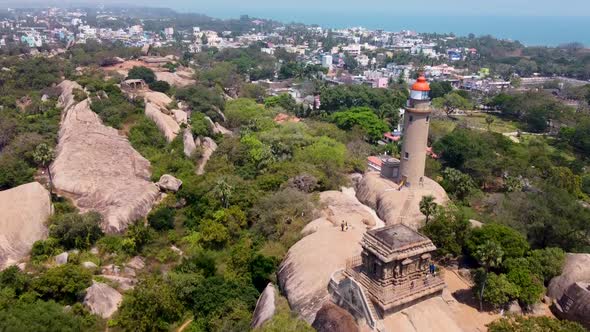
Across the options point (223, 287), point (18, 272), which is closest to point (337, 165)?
point (223, 287)

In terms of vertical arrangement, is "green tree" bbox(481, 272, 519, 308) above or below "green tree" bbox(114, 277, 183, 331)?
above

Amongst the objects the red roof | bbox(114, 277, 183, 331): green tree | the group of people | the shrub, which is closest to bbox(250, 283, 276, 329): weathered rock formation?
bbox(114, 277, 183, 331): green tree

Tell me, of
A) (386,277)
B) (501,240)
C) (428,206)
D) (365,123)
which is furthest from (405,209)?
(365,123)

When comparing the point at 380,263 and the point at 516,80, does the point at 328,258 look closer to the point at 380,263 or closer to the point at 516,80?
the point at 380,263

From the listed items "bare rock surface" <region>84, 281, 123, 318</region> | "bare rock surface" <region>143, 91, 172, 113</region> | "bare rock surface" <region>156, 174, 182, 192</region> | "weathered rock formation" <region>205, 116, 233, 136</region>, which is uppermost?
"bare rock surface" <region>143, 91, 172, 113</region>

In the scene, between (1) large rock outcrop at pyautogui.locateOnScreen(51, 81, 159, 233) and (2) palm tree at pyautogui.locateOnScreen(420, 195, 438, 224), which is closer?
(2) palm tree at pyautogui.locateOnScreen(420, 195, 438, 224)

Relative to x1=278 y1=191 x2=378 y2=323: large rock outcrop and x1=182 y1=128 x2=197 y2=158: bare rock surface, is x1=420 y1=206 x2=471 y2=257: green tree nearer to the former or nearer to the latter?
x1=278 y1=191 x2=378 y2=323: large rock outcrop

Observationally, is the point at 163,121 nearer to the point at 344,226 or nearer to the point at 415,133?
the point at 415,133

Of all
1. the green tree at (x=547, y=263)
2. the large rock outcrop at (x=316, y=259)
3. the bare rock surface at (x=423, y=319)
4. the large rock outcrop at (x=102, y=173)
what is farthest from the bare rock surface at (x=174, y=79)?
the bare rock surface at (x=423, y=319)
